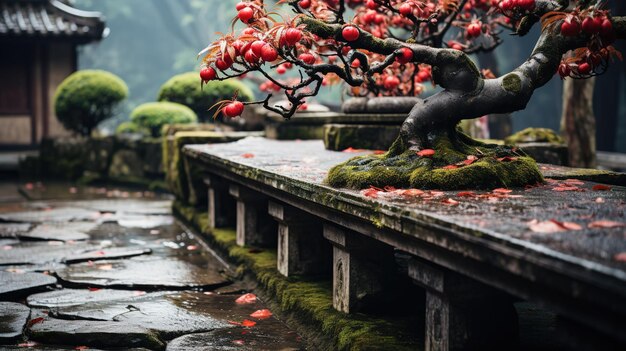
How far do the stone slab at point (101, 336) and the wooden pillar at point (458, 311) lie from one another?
1911 millimetres

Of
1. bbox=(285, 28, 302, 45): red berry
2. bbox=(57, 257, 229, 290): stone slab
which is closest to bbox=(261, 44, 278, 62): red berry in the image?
bbox=(285, 28, 302, 45): red berry

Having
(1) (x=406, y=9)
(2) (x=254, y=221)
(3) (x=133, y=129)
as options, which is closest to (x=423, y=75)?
(2) (x=254, y=221)

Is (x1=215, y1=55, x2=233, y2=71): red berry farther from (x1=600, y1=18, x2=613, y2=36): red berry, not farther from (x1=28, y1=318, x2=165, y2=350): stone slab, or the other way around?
(x1=600, y1=18, x2=613, y2=36): red berry

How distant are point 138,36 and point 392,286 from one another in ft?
140

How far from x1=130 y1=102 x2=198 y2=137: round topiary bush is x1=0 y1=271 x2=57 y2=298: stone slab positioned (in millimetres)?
8989

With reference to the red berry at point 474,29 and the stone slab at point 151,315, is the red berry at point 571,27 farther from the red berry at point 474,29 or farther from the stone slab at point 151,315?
the stone slab at point 151,315

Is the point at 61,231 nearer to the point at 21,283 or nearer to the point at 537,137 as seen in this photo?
the point at 21,283

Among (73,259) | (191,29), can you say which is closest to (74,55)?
(73,259)

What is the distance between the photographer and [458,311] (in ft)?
12.2

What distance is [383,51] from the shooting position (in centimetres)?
490

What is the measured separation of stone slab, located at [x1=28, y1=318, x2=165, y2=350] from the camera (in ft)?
15.8

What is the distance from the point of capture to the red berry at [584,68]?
5312mm

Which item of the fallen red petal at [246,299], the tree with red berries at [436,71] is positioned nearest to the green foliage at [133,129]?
the fallen red petal at [246,299]

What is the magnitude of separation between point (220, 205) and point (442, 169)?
458cm
